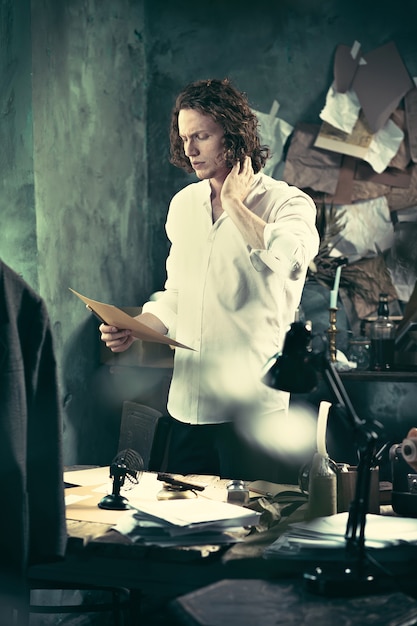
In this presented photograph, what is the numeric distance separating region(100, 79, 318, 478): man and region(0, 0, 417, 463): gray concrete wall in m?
0.45

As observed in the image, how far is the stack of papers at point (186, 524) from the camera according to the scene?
169cm

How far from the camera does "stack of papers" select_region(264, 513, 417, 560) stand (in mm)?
1606

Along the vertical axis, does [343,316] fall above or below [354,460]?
above

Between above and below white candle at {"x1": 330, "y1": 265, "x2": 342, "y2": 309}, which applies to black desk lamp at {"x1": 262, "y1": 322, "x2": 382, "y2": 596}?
below

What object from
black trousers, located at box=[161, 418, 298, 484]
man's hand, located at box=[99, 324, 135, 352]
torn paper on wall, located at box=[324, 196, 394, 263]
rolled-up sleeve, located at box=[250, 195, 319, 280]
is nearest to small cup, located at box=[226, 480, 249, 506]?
man's hand, located at box=[99, 324, 135, 352]

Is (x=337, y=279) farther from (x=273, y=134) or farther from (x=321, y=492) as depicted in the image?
(x=321, y=492)

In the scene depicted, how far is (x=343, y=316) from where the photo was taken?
383 cm

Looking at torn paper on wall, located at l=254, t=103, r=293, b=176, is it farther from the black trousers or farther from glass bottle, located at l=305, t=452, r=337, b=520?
glass bottle, located at l=305, t=452, r=337, b=520

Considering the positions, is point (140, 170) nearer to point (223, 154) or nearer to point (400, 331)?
point (223, 154)

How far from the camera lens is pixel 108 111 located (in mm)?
3611

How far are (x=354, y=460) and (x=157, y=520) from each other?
181 centimetres

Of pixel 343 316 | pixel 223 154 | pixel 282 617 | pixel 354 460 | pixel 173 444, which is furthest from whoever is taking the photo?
pixel 343 316

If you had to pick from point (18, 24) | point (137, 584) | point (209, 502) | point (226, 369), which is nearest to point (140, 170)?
point (18, 24)

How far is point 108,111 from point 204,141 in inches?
27.9
